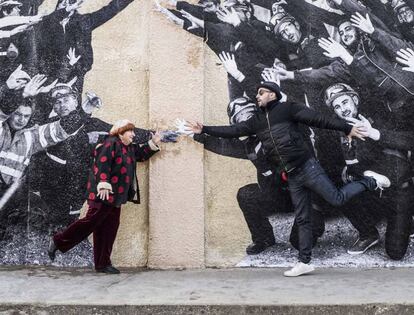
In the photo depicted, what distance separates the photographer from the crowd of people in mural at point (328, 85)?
6.24 metres

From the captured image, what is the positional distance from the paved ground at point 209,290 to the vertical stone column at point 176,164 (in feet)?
1.05

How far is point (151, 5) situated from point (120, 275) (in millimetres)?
2785

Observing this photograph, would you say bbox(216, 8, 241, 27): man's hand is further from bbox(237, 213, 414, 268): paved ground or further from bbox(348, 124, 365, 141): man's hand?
bbox(237, 213, 414, 268): paved ground

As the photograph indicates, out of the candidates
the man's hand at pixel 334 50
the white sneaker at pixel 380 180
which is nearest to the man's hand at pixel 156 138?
the man's hand at pixel 334 50

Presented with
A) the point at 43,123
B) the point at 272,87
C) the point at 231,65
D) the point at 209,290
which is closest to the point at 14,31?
the point at 43,123

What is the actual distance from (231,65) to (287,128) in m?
1.08

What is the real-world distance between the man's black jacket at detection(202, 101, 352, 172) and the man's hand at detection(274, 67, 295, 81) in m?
0.64

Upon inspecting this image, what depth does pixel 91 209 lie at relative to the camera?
19.1 feet

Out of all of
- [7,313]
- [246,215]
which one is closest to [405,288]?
[246,215]

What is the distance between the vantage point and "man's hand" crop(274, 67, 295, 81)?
6312 mm

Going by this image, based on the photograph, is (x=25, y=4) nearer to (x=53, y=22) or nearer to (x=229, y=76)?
(x=53, y=22)

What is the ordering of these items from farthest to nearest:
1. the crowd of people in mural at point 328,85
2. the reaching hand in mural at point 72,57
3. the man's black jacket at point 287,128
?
the reaching hand in mural at point 72,57
the crowd of people in mural at point 328,85
the man's black jacket at point 287,128

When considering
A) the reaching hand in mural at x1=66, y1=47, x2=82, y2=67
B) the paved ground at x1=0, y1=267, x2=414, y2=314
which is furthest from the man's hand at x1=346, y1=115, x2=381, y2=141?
the reaching hand in mural at x1=66, y1=47, x2=82, y2=67

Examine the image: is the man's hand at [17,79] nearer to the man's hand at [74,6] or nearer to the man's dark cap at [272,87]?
the man's hand at [74,6]
